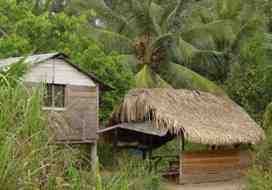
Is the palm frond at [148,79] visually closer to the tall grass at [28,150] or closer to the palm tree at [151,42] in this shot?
the palm tree at [151,42]

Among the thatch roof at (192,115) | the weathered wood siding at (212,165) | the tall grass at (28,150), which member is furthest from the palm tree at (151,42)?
the tall grass at (28,150)

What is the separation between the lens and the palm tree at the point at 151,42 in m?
20.4

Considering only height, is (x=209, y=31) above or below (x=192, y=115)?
above

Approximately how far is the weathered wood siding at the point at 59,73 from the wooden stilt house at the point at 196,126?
2506mm

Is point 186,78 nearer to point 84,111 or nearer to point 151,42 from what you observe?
point 151,42

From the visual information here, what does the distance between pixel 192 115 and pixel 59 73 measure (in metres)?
4.93

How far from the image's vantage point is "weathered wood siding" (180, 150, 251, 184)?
16.9m

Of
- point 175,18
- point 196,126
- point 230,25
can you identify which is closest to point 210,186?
point 196,126

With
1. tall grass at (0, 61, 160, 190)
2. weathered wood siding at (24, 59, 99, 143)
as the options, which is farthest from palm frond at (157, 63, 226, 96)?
tall grass at (0, 61, 160, 190)

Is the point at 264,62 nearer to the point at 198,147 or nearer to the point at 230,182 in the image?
the point at 198,147

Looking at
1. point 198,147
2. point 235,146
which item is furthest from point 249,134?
point 198,147

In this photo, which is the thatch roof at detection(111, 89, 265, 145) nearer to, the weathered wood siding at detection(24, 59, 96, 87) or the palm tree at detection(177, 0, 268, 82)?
the weathered wood siding at detection(24, 59, 96, 87)

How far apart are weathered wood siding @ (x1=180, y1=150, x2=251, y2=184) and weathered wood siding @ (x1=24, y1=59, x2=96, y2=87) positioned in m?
4.22

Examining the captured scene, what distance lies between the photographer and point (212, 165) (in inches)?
696
